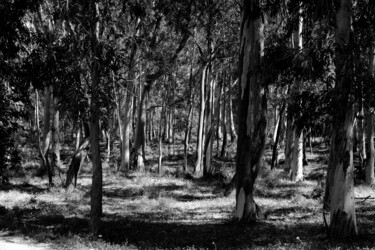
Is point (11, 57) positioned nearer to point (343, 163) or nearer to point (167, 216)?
point (167, 216)

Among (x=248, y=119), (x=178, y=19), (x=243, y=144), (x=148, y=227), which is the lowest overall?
(x=148, y=227)

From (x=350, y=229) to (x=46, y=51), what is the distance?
30.0 feet

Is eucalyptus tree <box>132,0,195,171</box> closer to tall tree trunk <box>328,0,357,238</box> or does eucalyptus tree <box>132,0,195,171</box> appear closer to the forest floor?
the forest floor

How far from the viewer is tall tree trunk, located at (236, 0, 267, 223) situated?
11.2m

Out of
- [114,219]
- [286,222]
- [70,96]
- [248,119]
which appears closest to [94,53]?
[70,96]

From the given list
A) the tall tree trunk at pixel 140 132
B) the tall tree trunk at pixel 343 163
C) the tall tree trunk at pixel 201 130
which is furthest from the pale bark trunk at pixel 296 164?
the tall tree trunk at pixel 343 163

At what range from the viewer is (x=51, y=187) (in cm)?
1795

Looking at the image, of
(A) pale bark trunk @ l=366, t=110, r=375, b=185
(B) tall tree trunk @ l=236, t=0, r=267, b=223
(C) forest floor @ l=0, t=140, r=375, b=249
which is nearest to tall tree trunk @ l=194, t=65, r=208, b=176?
(C) forest floor @ l=0, t=140, r=375, b=249

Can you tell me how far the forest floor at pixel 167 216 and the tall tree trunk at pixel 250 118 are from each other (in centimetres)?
76

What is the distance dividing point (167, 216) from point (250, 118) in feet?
14.7

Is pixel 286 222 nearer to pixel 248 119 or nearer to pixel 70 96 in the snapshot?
pixel 248 119

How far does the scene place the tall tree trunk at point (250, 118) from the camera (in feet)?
36.6

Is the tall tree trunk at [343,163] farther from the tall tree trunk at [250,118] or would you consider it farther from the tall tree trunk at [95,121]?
the tall tree trunk at [95,121]

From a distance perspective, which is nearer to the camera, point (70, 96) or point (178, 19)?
point (70, 96)
